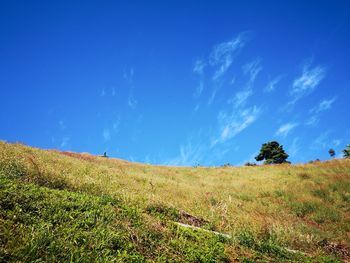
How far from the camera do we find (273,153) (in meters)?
60.4

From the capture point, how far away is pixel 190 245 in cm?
626

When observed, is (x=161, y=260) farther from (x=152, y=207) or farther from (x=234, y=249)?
(x=152, y=207)

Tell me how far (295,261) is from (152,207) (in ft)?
14.3

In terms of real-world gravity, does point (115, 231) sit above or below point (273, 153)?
below

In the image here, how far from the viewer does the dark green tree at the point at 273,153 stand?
5997cm

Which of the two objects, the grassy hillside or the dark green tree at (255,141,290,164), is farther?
the dark green tree at (255,141,290,164)

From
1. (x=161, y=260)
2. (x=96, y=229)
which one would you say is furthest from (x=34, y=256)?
(x=161, y=260)

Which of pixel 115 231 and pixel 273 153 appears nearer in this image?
pixel 115 231

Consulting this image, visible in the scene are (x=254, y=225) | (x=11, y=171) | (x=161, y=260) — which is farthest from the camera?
(x=254, y=225)

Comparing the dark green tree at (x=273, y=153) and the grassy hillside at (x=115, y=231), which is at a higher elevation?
the dark green tree at (x=273, y=153)

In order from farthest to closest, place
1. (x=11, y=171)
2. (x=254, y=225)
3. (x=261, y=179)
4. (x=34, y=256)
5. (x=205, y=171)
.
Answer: (x=205, y=171)
(x=261, y=179)
(x=254, y=225)
(x=11, y=171)
(x=34, y=256)

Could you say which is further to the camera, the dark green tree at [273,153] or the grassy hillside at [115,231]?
the dark green tree at [273,153]

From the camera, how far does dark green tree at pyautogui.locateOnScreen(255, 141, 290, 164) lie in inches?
2361

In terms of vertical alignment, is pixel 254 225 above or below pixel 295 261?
above
